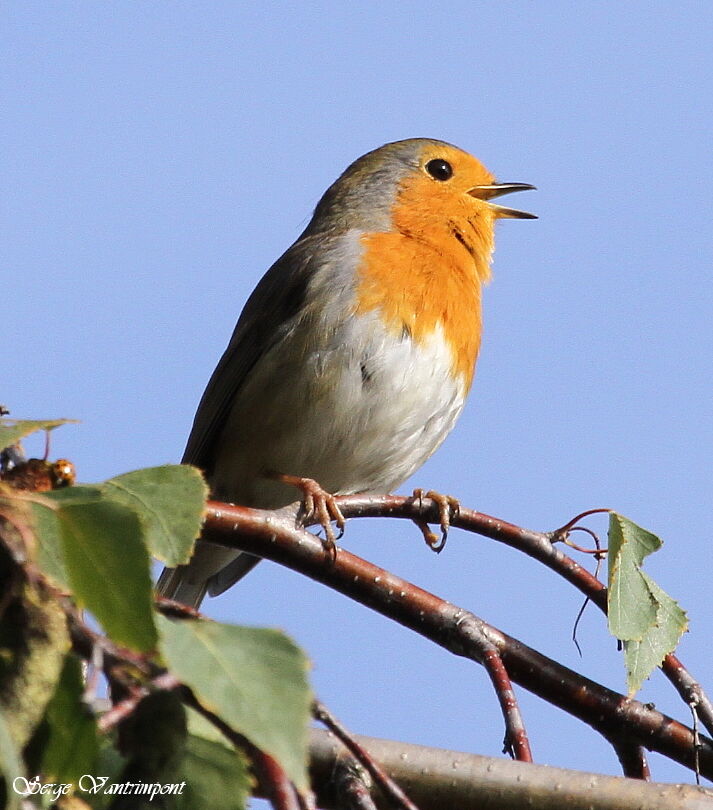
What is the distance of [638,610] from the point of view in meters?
3.22

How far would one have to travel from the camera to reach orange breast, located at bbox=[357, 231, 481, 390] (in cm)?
506

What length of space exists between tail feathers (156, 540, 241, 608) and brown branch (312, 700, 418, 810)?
355 centimetres

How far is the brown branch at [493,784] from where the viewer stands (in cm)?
269

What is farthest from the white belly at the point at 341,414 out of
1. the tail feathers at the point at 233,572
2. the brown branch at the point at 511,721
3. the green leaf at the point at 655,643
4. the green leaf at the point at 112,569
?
the green leaf at the point at 112,569

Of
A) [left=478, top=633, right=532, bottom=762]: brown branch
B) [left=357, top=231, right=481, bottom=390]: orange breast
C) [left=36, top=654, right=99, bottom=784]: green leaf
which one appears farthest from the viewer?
[left=357, top=231, right=481, bottom=390]: orange breast

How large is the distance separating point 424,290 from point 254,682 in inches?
149

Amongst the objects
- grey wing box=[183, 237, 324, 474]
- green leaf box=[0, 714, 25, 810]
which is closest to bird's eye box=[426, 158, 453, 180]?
grey wing box=[183, 237, 324, 474]

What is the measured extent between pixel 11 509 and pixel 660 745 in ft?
7.27

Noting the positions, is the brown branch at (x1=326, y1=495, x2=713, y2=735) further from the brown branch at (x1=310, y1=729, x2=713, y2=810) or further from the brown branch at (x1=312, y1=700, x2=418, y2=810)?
the brown branch at (x1=312, y1=700, x2=418, y2=810)

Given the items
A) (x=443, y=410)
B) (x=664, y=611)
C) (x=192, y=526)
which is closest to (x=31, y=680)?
(x=192, y=526)

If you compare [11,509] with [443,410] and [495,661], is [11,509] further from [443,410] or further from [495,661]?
[443,410]

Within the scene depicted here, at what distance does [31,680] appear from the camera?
1477 millimetres

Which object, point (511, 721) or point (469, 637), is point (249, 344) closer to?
point (469, 637)

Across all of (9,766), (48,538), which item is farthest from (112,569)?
(9,766)
